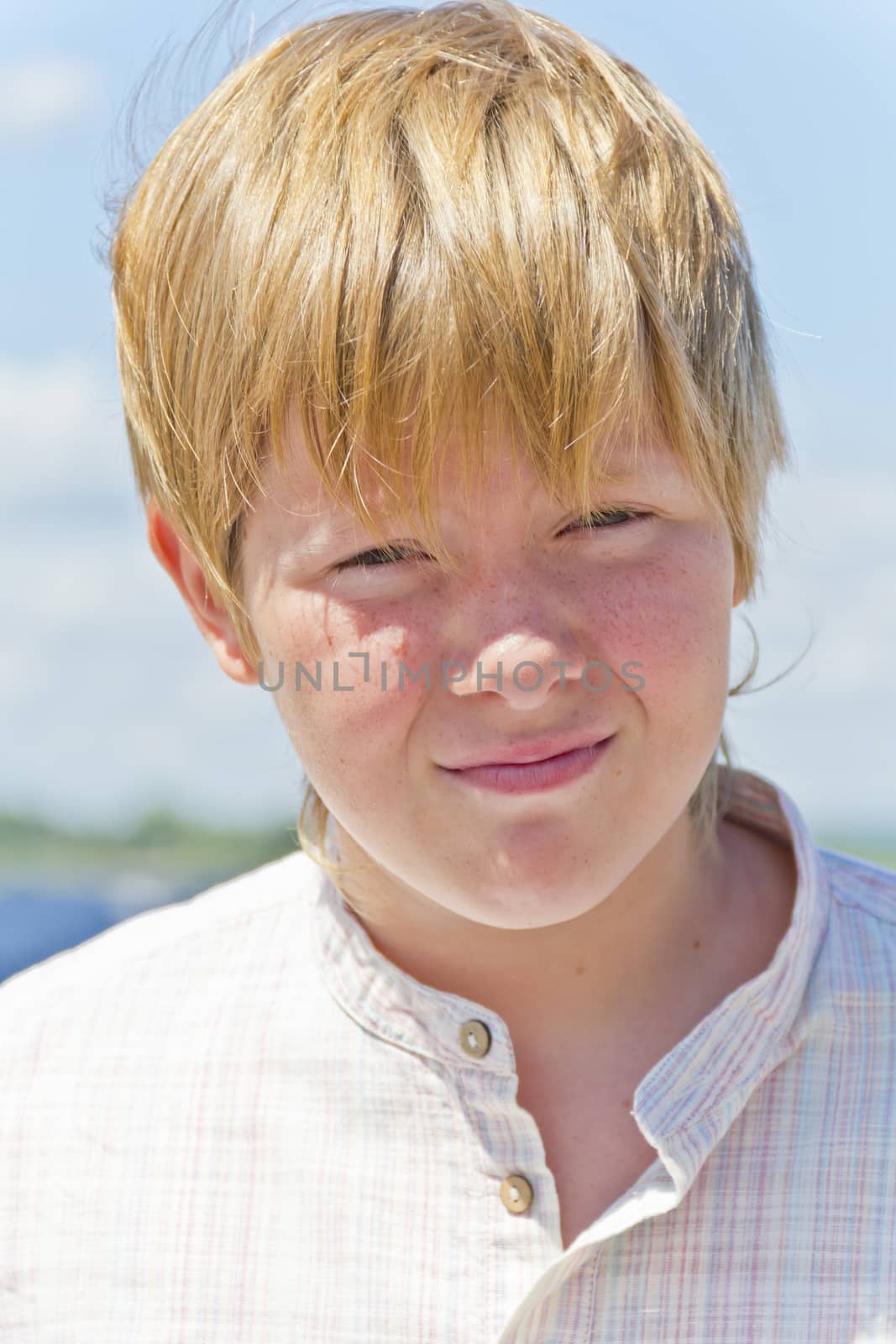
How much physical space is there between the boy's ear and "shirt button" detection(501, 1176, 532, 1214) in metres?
0.52

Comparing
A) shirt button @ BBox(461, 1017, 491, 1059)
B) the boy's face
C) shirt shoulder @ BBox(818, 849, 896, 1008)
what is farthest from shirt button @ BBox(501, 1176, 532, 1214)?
shirt shoulder @ BBox(818, 849, 896, 1008)

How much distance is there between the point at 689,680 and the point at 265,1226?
63 cm

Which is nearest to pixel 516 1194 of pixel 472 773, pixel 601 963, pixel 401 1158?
pixel 401 1158

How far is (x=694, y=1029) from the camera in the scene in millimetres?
1175

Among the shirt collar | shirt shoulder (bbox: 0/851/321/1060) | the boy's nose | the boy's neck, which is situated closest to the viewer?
the boy's nose

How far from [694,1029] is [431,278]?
69cm

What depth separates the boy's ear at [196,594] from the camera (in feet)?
4.32

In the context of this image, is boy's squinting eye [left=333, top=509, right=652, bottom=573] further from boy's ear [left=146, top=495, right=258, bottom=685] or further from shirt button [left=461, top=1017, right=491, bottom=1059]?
shirt button [left=461, top=1017, right=491, bottom=1059]

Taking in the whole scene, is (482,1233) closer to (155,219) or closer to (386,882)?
(386,882)

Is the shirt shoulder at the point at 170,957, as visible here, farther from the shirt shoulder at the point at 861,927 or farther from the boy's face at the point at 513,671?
the shirt shoulder at the point at 861,927

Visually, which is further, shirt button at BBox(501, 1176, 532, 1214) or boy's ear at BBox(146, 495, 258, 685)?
boy's ear at BBox(146, 495, 258, 685)

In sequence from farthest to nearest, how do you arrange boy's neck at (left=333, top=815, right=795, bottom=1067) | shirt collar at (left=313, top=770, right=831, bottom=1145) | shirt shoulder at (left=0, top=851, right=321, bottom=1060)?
shirt shoulder at (left=0, top=851, right=321, bottom=1060) < boy's neck at (left=333, top=815, right=795, bottom=1067) < shirt collar at (left=313, top=770, right=831, bottom=1145)

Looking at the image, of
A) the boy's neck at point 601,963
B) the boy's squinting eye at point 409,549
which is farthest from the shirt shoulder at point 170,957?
the boy's squinting eye at point 409,549

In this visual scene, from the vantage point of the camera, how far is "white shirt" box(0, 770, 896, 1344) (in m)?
1.08
